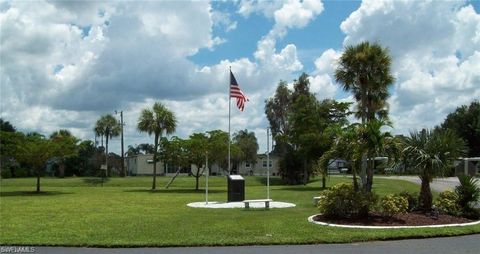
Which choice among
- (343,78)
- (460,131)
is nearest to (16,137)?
(343,78)

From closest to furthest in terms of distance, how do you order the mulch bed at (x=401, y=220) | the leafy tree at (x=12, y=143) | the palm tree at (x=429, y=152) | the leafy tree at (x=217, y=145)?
the mulch bed at (x=401, y=220), the palm tree at (x=429, y=152), the leafy tree at (x=12, y=143), the leafy tree at (x=217, y=145)

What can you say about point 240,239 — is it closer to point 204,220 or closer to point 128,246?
point 128,246

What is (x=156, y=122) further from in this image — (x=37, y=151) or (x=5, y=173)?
(x=5, y=173)

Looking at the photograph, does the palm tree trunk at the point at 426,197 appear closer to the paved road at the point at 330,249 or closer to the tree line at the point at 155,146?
the paved road at the point at 330,249

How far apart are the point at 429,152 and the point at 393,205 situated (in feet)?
7.64

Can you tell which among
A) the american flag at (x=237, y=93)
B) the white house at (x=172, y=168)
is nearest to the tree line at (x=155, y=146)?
the american flag at (x=237, y=93)

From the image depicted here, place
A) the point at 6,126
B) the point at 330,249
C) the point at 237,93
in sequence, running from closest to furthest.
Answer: the point at 330,249 → the point at 237,93 → the point at 6,126

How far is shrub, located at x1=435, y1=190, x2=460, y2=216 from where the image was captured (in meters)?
16.7

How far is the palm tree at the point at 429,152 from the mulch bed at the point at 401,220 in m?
1.09

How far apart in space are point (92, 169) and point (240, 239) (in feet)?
241

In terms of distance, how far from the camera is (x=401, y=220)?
608 inches

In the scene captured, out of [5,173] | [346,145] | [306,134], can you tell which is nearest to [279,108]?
[306,134]

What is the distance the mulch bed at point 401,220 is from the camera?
15148 mm

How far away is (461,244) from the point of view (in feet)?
39.8
